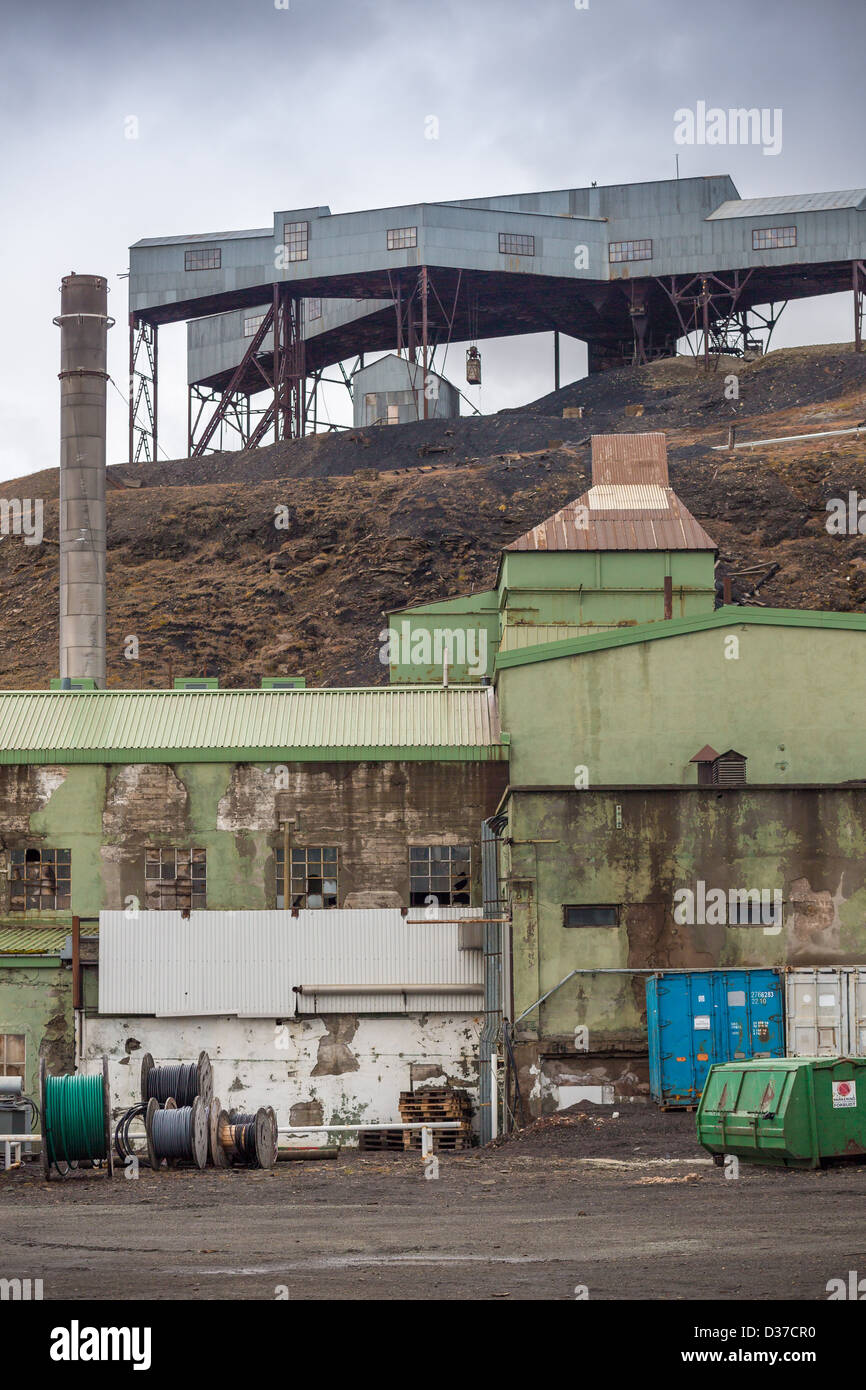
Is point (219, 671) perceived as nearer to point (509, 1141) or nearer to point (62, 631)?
point (62, 631)

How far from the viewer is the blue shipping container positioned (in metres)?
25.8

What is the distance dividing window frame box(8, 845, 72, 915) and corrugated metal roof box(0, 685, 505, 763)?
1.84 metres

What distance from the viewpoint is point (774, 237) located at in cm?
7675

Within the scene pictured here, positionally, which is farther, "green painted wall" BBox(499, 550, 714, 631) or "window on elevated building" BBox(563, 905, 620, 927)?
"green painted wall" BBox(499, 550, 714, 631)

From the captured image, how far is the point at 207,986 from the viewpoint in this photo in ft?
102

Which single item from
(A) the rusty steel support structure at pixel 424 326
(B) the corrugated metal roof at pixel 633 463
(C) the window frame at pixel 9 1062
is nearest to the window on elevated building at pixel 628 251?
(A) the rusty steel support structure at pixel 424 326

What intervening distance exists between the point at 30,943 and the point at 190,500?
138ft

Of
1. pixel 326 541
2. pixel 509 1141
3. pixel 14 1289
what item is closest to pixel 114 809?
pixel 509 1141

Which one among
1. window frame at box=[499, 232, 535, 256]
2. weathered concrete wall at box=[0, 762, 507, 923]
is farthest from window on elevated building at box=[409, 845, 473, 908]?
window frame at box=[499, 232, 535, 256]

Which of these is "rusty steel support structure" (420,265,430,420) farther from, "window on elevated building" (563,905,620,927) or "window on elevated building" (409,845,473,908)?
"window on elevated building" (563,905,620,927)

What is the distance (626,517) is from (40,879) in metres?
17.3

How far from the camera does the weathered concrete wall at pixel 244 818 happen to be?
33.9 m

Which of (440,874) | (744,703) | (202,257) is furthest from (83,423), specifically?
(202,257)

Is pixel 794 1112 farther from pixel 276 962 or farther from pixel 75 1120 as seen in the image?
pixel 276 962
